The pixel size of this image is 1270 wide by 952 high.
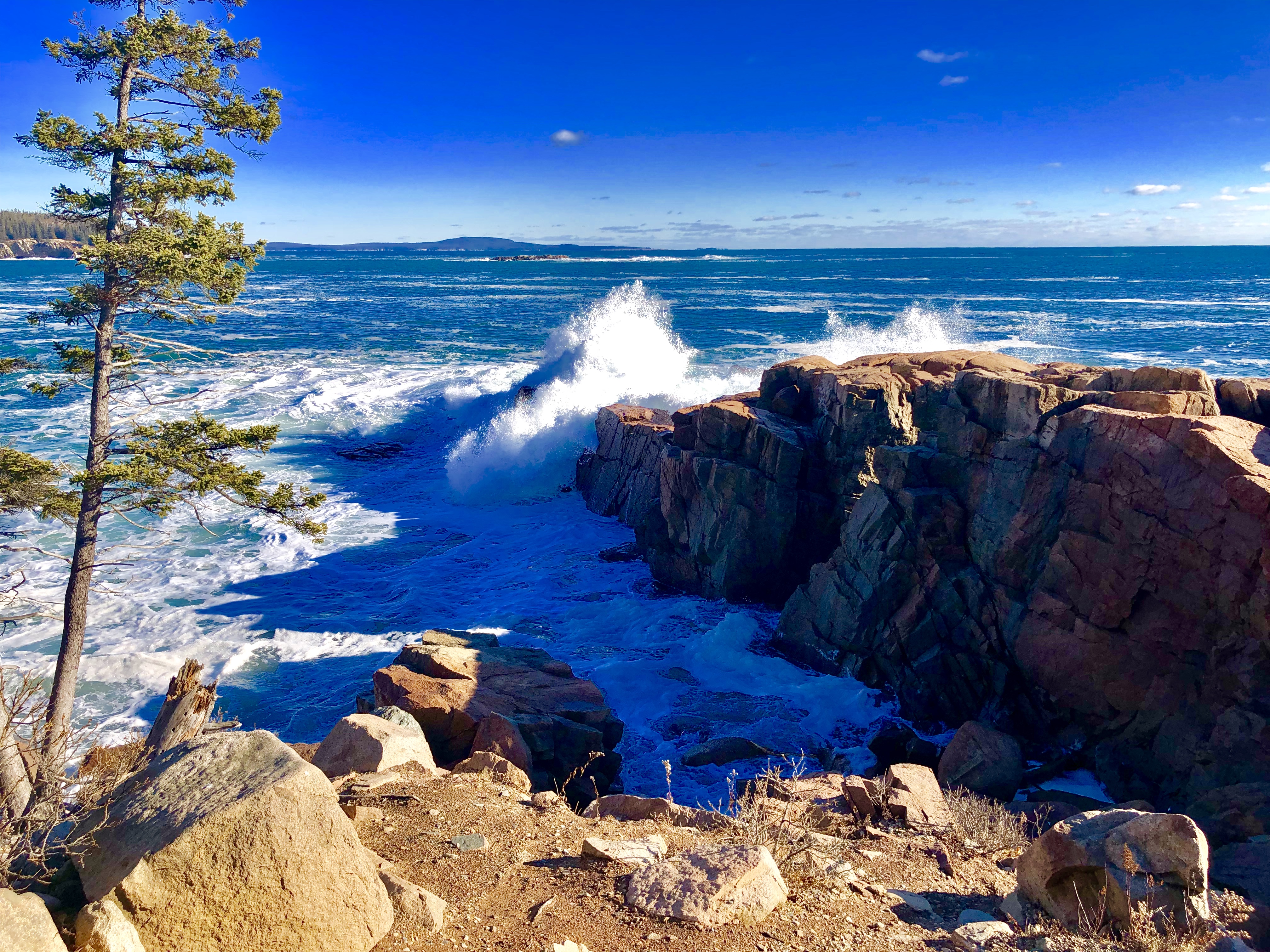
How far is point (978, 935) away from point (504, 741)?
17.2 feet

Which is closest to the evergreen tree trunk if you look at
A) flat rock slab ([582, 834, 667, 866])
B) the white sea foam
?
flat rock slab ([582, 834, 667, 866])

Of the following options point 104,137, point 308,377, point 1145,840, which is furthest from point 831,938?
point 308,377

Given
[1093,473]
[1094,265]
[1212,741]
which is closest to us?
[1212,741]

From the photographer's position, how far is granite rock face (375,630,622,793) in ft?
28.7

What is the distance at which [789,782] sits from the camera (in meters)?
7.34

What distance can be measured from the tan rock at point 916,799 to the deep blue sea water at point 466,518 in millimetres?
2697

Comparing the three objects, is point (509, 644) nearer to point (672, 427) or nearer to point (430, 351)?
point (672, 427)

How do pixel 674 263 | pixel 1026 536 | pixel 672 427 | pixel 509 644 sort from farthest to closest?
pixel 674 263 → pixel 672 427 → pixel 509 644 → pixel 1026 536

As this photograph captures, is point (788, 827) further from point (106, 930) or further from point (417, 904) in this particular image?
point (106, 930)

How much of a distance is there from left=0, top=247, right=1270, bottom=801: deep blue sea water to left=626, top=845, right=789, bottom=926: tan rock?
16.6 ft

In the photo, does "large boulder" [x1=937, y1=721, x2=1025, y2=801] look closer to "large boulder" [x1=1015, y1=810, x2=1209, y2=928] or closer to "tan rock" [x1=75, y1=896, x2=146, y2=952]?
"large boulder" [x1=1015, y1=810, x2=1209, y2=928]

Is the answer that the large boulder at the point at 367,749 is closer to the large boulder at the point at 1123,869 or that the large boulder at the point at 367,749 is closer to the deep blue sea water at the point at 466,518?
the deep blue sea water at the point at 466,518

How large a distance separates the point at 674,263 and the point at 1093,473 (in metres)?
181

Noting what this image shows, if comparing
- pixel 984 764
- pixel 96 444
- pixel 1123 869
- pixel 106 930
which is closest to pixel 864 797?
pixel 1123 869
